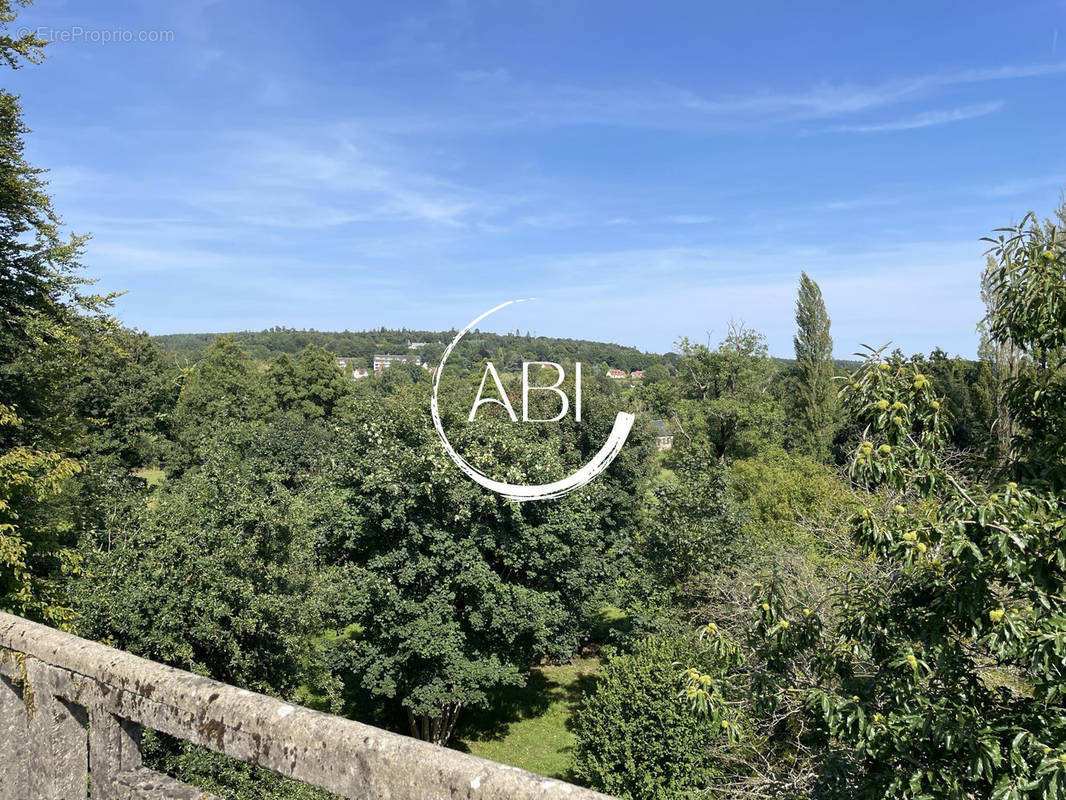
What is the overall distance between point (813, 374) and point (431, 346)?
42128mm

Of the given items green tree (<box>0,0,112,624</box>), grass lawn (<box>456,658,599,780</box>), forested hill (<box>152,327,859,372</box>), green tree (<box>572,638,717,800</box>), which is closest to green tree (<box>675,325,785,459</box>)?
forested hill (<box>152,327,859,372</box>)

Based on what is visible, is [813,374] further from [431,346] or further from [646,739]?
[431,346]

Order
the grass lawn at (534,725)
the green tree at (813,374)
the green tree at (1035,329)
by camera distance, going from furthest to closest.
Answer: the green tree at (813,374)
the grass lawn at (534,725)
the green tree at (1035,329)

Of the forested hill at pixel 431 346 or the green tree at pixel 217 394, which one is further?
the green tree at pixel 217 394

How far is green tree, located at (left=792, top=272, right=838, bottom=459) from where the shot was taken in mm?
42875

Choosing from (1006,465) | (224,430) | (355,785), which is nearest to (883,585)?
(1006,465)

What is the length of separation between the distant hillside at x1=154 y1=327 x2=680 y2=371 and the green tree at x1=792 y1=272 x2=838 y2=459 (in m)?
8.77

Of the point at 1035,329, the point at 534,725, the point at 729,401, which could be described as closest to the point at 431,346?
the point at 729,401

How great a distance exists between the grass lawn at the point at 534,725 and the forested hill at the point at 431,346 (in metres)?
11.2

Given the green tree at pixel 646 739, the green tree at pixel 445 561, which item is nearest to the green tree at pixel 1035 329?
the green tree at pixel 646 739

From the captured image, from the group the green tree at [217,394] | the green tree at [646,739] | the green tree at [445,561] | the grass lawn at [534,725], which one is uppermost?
the green tree at [217,394]

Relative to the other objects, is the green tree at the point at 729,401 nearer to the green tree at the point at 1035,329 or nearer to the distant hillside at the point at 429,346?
the distant hillside at the point at 429,346

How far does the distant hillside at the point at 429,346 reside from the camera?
30.7 metres

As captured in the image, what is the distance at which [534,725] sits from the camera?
66.9 ft
